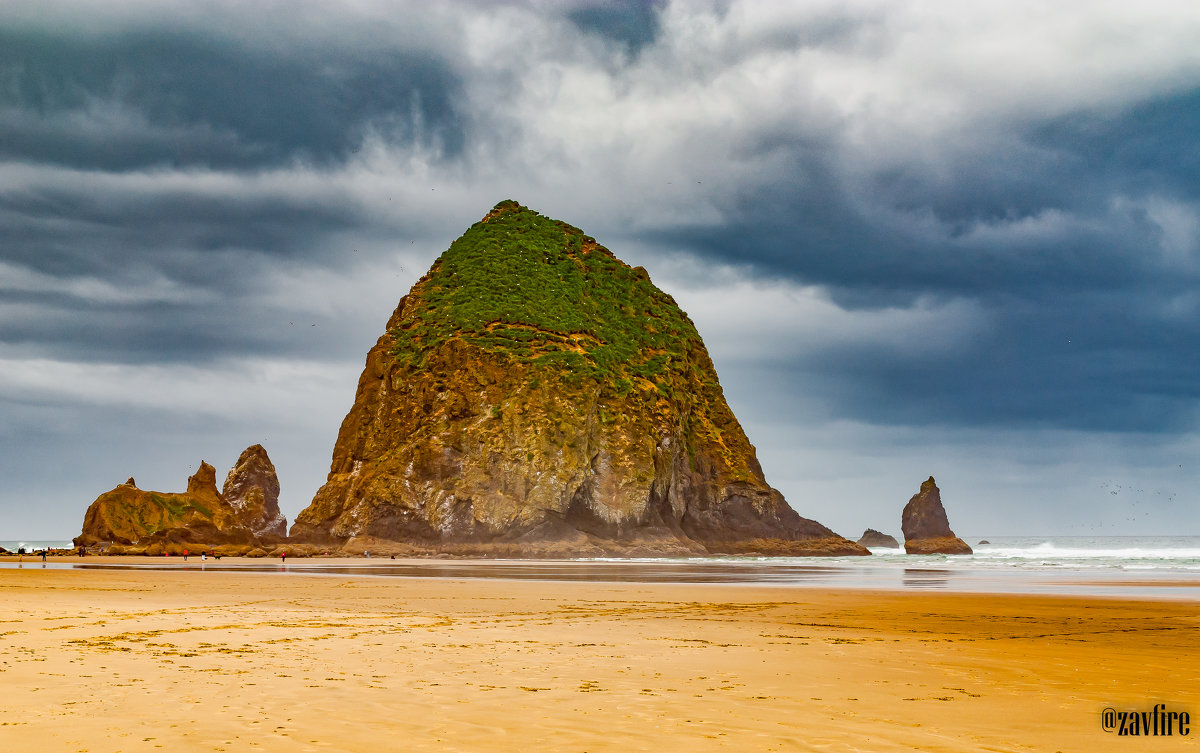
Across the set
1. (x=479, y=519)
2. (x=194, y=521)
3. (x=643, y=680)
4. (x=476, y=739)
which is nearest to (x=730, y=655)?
(x=643, y=680)

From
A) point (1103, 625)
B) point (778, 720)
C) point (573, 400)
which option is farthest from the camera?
point (573, 400)

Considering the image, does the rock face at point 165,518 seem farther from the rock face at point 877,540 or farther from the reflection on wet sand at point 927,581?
the rock face at point 877,540

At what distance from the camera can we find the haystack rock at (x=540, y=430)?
92.2 meters

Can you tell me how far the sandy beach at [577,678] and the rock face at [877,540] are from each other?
17349 centimetres

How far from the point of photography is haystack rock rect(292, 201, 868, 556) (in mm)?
92250

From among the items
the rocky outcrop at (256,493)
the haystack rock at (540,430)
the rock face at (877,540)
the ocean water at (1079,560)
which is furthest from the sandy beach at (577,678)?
the rock face at (877,540)

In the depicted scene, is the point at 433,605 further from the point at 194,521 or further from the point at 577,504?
the point at 194,521

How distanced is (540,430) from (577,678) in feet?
276

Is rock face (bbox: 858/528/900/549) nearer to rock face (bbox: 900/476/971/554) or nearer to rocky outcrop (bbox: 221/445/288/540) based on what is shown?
rock face (bbox: 900/476/971/554)

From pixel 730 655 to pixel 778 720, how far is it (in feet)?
15.2

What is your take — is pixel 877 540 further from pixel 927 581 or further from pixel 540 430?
pixel 927 581

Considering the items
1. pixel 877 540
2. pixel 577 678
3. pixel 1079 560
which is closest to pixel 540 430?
pixel 1079 560

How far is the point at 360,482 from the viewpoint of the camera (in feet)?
325

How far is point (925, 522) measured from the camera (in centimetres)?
12625
